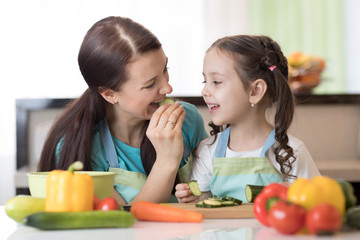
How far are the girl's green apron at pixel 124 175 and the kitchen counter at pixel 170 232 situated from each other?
30.3 inches

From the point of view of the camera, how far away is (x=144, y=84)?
6.79 ft

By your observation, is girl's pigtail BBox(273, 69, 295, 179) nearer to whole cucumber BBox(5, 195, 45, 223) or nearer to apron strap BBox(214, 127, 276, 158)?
apron strap BBox(214, 127, 276, 158)

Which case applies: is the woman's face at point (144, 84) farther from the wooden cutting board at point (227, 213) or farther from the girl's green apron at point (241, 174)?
the wooden cutting board at point (227, 213)

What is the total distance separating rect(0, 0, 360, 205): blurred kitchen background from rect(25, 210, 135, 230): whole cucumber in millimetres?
2083

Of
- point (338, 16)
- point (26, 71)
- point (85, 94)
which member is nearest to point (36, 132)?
point (26, 71)

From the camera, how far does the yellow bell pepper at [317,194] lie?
111 cm

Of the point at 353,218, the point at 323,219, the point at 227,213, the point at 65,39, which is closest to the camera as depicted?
the point at 323,219

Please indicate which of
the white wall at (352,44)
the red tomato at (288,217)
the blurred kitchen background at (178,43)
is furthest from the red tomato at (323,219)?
the white wall at (352,44)

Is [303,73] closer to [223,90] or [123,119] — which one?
[223,90]

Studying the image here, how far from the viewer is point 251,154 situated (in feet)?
7.12

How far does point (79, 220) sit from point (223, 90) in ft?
3.53

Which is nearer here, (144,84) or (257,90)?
(144,84)

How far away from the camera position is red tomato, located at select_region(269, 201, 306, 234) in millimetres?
1092

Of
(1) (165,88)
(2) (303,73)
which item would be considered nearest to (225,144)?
(1) (165,88)
